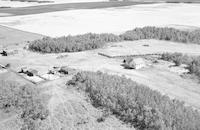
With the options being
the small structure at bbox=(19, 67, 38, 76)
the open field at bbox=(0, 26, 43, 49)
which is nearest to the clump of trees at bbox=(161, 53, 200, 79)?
the small structure at bbox=(19, 67, 38, 76)

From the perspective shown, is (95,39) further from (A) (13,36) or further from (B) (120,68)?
(A) (13,36)

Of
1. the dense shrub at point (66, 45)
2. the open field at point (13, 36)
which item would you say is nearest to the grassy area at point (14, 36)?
the open field at point (13, 36)

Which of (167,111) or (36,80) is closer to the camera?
(167,111)

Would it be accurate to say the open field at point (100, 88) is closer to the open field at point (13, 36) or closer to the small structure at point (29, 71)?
the small structure at point (29, 71)

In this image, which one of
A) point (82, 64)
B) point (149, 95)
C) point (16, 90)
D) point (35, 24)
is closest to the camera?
point (149, 95)

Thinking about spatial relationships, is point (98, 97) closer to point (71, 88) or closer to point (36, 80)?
point (71, 88)

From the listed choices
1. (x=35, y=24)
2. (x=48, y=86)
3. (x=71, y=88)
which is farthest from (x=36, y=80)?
(x=35, y=24)

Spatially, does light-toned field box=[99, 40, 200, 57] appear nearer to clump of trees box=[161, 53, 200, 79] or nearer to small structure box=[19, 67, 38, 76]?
clump of trees box=[161, 53, 200, 79]
